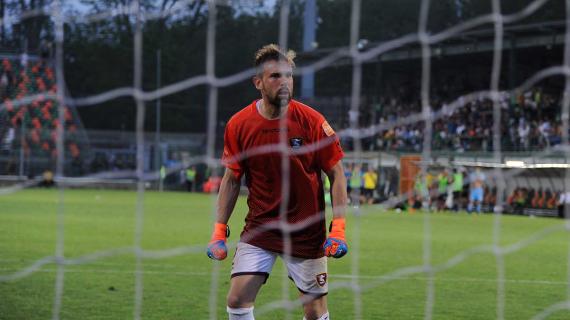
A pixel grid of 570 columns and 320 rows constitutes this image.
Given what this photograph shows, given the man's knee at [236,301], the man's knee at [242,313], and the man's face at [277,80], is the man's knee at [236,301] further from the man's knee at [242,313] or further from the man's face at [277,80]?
the man's face at [277,80]

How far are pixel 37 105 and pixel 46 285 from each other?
858 inches

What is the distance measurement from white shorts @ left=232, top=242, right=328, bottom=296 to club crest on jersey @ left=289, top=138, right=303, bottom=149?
0.62 m

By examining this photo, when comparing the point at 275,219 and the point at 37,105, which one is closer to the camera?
the point at 275,219

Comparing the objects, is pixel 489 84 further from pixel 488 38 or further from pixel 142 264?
pixel 142 264

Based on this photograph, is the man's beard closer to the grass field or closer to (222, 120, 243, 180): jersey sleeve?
(222, 120, 243, 180): jersey sleeve

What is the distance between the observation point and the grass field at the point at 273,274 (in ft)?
23.0

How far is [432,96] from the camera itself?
3722cm

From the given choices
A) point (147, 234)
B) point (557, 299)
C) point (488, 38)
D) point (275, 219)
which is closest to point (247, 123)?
point (275, 219)

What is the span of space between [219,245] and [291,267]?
48cm

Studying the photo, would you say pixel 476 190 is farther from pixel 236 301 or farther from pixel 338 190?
pixel 236 301

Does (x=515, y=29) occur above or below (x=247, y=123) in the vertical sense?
above

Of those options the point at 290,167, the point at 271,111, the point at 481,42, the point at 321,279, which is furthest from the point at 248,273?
the point at 481,42

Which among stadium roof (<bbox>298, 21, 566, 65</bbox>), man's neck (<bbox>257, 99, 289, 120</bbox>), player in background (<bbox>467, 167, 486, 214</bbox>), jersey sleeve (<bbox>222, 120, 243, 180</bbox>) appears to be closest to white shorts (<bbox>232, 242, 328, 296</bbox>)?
jersey sleeve (<bbox>222, 120, 243, 180</bbox>)

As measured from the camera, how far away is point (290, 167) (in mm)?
5121
